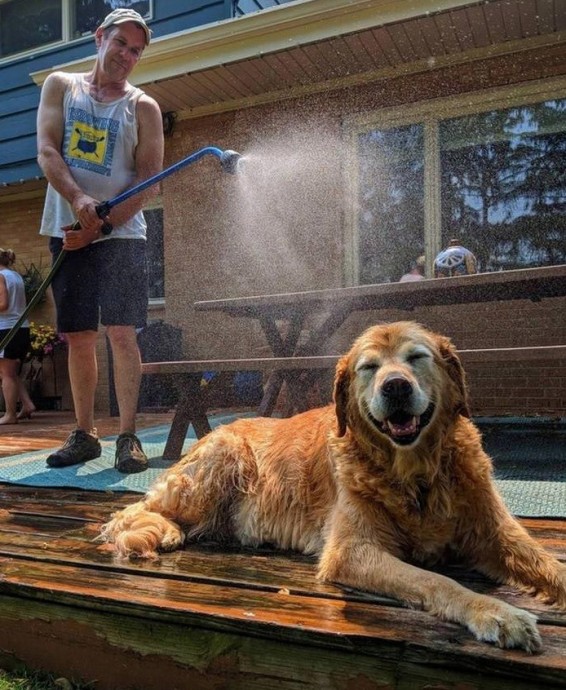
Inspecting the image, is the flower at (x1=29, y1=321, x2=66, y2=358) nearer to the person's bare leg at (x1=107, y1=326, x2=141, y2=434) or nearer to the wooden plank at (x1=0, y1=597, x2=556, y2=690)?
the person's bare leg at (x1=107, y1=326, x2=141, y2=434)

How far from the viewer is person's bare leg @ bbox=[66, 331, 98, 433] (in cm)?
340

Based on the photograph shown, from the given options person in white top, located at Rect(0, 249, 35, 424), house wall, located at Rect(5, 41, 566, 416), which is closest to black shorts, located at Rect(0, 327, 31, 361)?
person in white top, located at Rect(0, 249, 35, 424)

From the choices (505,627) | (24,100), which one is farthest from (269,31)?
(505,627)

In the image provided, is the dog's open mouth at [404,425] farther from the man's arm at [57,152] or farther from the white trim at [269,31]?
the white trim at [269,31]

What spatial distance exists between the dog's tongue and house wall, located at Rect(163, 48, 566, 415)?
13.1ft

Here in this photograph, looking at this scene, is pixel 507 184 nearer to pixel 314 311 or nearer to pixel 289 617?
pixel 314 311

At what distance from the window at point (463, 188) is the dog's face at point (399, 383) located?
4074 mm

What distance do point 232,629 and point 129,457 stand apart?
195cm

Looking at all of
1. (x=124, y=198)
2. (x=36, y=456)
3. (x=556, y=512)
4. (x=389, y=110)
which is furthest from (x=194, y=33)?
(x=556, y=512)

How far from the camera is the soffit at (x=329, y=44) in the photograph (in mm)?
4941

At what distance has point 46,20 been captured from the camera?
8320 millimetres

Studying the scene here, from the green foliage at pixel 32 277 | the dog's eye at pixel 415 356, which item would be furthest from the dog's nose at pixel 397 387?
the green foliage at pixel 32 277

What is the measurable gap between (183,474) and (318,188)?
4632 mm

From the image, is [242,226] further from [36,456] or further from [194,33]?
[36,456]
